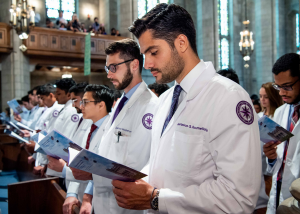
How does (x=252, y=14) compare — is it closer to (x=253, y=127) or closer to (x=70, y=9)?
(x=70, y=9)

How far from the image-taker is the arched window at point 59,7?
46.3ft

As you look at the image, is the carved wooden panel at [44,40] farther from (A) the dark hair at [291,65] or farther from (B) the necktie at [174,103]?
(B) the necktie at [174,103]

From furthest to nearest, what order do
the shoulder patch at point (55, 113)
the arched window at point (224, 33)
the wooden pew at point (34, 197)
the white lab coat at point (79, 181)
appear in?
the arched window at point (224, 33), the shoulder patch at point (55, 113), the wooden pew at point (34, 197), the white lab coat at point (79, 181)

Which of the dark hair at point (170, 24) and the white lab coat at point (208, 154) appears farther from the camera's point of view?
the dark hair at point (170, 24)

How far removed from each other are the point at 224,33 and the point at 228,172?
1781 centimetres

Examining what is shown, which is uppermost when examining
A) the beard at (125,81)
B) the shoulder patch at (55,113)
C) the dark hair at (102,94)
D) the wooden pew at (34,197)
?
the beard at (125,81)

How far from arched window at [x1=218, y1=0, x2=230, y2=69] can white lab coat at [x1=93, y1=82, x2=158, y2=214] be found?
16060 mm

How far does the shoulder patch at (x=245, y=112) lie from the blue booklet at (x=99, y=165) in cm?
54

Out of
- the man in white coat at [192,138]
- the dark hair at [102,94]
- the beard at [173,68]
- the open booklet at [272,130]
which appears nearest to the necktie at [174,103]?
the man in white coat at [192,138]

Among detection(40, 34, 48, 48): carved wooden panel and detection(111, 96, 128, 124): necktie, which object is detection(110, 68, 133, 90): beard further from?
detection(40, 34, 48, 48): carved wooden panel

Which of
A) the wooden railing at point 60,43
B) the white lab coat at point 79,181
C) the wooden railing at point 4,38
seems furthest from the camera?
the wooden railing at point 60,43

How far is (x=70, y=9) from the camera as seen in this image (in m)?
14.8

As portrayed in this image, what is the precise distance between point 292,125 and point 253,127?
1.40 m

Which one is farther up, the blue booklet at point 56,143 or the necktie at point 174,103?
the necktie at point 174,103
